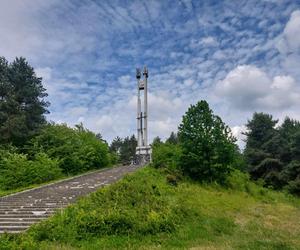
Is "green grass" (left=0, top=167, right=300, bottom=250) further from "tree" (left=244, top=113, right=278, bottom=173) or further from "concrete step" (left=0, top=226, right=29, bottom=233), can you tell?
"tree" (left=244, top=113, right=278, bottom=173)

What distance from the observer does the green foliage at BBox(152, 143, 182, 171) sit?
25.5 meters

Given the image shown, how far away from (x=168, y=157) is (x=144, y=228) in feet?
57.2

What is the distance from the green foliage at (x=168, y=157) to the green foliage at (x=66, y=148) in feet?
21.2

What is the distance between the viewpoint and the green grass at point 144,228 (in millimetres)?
9680

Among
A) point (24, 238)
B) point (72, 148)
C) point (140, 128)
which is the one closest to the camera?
point (24, 238)

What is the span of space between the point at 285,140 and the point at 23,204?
114 feet

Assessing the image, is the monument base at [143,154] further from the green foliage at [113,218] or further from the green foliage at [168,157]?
the green foliage at [113,218]

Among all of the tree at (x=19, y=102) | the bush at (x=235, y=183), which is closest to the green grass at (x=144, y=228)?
the bush at (x=235, y=183)

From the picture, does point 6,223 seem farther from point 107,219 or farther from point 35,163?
point 35,163

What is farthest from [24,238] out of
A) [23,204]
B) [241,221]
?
[241,221]

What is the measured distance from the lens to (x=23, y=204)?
1395cm

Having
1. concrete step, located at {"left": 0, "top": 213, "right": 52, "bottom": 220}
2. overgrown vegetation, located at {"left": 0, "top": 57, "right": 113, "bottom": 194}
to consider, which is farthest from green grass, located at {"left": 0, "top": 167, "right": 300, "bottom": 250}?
overgrown vegetation, located at {"left": 0, "top": 57, "right": 113, "bottom": 194}

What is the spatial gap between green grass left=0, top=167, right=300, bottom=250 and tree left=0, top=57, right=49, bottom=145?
1746 cm

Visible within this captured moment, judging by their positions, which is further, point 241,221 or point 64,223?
point 241,221
